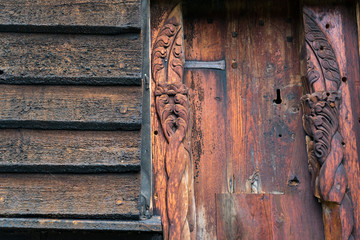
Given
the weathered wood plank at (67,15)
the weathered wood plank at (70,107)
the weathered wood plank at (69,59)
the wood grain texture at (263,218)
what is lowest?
the wood grain texture at (263,218)

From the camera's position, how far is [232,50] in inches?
83.9

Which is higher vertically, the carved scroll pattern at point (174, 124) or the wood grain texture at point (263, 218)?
the carved scroll pattern at point (174, 124)

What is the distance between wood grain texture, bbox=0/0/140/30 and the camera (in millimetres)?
1716

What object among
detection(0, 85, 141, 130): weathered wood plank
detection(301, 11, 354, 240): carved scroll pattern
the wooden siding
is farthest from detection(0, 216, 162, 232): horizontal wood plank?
detection(301, 11, 354, 240): carved scroll pattern

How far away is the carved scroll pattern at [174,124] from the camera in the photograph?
1825 mm

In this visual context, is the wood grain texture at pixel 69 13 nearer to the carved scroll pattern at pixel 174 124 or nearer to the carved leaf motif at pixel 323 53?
the carved scroll pattern at pixel 174 124

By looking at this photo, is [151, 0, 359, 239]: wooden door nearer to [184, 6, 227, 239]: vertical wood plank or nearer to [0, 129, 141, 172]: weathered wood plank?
[184, 6, 227, 239]: vertical wood plank

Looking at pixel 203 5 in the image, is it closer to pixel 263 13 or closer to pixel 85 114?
pixel 263 13

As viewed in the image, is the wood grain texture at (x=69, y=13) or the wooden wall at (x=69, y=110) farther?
the wood grain texture at (x=69, y=13)

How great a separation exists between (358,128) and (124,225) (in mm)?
1154

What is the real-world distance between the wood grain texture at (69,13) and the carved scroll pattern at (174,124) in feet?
0.93

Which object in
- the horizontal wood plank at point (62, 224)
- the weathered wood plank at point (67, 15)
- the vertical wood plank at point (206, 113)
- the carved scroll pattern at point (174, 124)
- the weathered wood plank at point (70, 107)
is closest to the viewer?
the horizontal wood plank at point (62, 224)

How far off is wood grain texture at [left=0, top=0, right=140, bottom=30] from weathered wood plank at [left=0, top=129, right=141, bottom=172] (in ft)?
1.45

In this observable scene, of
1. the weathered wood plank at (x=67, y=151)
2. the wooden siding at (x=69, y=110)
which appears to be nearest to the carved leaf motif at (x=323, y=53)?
the wooden siding at (x=69, y=110)
